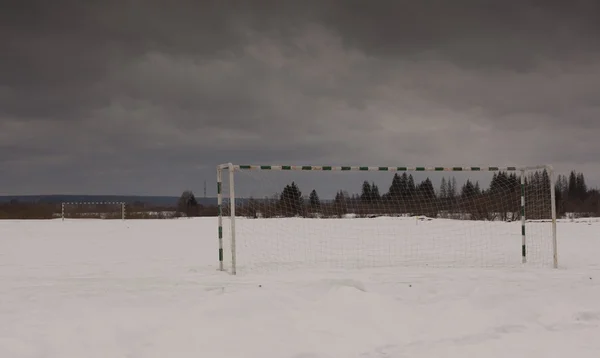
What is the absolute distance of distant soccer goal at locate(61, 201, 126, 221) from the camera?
27091 millimetres

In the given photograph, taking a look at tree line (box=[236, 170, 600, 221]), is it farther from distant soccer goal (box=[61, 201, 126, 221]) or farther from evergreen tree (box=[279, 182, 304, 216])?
distant soccer goal (box=[61, 201, 126, 221])

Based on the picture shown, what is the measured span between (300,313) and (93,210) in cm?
2644

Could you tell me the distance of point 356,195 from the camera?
13102 mm

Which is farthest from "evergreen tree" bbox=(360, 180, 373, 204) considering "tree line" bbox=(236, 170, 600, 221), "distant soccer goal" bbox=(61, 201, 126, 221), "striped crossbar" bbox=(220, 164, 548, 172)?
"distant soccer goal" bbox=(61, 201, 126, 221)

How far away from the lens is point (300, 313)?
572 centimetres

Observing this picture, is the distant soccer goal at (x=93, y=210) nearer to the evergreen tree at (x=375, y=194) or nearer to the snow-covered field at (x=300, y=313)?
the evergreen tree at (x=375, y=194)

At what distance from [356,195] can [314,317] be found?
7.71m

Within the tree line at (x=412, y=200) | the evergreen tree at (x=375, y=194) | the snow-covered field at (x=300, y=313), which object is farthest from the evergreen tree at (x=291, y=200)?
the snow-covered field at (x=300, y=313)

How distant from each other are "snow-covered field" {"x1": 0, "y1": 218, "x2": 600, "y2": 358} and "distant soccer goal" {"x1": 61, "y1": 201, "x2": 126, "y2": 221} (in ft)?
62.0

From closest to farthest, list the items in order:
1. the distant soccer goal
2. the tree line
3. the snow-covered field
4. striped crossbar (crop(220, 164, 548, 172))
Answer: the snow-covered field, striped crossbar (crop(220, 164, 548, 172)), the tree line, the distant soccer goal

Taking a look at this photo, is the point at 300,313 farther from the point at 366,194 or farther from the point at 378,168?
the point at 366,194

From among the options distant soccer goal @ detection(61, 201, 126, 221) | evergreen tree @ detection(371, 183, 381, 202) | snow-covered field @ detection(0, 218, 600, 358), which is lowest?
snow-covered field @ detection(0, 218, 600, 358)

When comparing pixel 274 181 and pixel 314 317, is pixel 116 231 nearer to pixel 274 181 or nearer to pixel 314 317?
pixel 274 181

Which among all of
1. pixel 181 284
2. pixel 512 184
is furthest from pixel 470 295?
pixel 512 184
